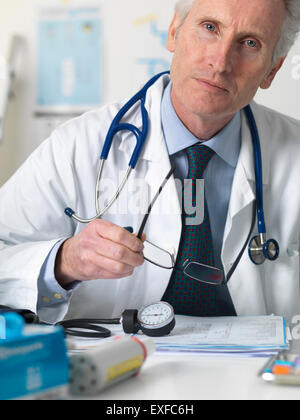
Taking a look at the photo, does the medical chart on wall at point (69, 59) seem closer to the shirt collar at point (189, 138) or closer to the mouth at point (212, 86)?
the shirt collar at point (189, 138)

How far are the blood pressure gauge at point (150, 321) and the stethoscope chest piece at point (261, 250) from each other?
1.04 ft

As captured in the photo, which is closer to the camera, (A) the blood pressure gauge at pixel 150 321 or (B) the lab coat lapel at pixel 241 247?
(A) the blood pressure gauge at pixel 150 321

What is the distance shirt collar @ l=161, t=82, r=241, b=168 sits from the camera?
4.46 feet

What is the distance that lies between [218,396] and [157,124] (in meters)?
0.83

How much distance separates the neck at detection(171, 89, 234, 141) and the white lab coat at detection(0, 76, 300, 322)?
51mm

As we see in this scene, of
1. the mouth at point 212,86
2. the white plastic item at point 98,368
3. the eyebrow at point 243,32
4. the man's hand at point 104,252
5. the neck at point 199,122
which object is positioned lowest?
the white plastic item at point 98,368

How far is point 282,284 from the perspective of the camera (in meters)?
1.40

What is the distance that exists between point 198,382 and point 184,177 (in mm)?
694

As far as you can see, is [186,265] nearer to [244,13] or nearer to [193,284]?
[193,284]

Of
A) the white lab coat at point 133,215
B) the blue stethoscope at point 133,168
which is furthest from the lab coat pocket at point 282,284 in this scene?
the blue stethoscope at point 133,168

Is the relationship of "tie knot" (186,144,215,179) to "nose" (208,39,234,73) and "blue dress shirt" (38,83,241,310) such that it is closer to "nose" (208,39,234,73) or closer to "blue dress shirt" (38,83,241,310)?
"blue dress shirt" (38,83,241,310)

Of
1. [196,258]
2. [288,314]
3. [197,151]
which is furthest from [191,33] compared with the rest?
[288,314]

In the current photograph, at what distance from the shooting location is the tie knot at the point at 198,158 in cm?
132

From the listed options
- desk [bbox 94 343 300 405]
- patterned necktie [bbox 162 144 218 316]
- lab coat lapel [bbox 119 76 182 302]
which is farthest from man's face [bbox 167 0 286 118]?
desk [bbox 94 343 300 405]
